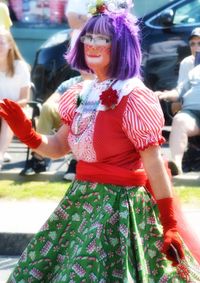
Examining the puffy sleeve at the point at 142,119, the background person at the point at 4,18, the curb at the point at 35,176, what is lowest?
the curb at the point at 35,176

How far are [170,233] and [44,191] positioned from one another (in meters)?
3.44

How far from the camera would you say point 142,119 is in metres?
3.80

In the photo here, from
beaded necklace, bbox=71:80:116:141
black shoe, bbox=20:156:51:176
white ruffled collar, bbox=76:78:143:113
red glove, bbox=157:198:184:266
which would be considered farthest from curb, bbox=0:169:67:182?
red glove, bbox=157:198:184:266

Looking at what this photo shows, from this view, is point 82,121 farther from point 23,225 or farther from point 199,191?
point 199,191

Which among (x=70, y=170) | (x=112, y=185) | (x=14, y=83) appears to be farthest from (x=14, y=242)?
(x=14, y=83)

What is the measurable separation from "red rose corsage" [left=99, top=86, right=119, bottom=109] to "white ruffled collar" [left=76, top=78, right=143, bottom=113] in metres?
0.02

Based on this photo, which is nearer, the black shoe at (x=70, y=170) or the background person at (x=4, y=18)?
the black shoe at (x=70, y=170)

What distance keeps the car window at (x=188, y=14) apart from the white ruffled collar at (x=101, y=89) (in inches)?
254

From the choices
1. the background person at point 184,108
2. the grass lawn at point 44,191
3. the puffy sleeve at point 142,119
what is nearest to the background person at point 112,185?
the puffy sleeve at point 142,119

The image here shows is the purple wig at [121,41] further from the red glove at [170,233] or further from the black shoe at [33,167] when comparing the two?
the black shoe at [33,167]

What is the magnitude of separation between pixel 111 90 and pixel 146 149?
0.30 meters

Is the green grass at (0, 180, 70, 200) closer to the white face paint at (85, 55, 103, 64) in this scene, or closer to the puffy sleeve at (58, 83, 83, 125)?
the puffy sleeve at (58, 83, 83, 125)

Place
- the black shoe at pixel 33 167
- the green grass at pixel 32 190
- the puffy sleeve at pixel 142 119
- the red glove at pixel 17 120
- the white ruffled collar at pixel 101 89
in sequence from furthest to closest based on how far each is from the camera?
the black shoe at pixel 33 167 < the green grass at pixel 32 190 < the red glove at pixel 17 120 < the white ruffled collar at pixel 101 89 < the puffy sleeve at pixel 142 119

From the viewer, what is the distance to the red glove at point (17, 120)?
4023mm
